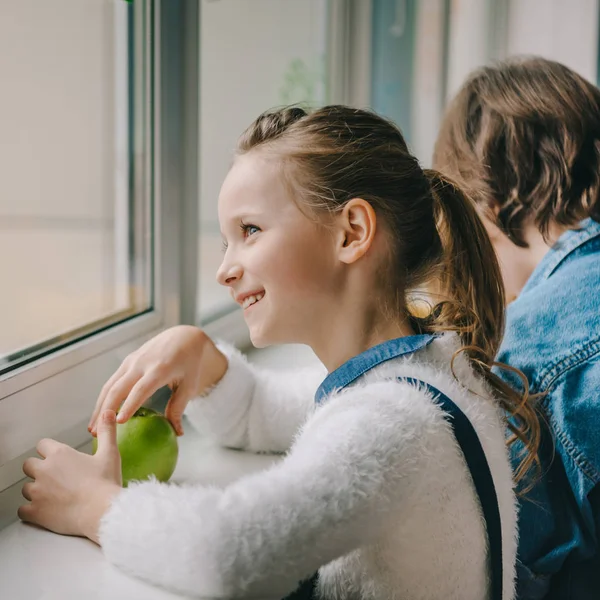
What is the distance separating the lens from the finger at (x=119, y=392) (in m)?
0.82

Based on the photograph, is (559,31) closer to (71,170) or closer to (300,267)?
(71,170)

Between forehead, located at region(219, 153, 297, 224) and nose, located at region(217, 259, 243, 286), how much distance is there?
5cm

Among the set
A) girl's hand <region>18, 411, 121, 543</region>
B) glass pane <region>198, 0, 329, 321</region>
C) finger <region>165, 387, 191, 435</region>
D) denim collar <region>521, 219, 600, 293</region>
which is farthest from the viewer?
glass pane <region>198, 0, 329, 321</region>

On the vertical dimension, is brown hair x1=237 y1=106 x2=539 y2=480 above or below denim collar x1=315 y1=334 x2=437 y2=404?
above

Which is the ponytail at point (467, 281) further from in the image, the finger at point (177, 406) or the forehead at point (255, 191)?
the finger at point (177, 406)

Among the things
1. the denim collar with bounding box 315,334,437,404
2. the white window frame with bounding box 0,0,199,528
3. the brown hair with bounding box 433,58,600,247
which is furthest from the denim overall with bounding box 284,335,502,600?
the brown hair with bounding box 433,58,600,247

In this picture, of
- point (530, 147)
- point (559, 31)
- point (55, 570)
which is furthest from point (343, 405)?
point (559, 31)

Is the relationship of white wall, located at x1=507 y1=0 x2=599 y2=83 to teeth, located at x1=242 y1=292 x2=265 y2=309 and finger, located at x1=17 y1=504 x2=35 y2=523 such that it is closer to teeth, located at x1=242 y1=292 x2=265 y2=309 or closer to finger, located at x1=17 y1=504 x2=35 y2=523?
teeth, located at x1=242 y1=292 x2=265 y2=309

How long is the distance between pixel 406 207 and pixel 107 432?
378mm

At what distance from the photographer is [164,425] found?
2.77 ft

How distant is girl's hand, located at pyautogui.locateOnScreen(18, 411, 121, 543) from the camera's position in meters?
0.71

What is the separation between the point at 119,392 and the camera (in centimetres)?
83

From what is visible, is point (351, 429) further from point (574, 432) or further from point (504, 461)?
point (574, 432)

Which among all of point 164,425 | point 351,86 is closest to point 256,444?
point 164,425
